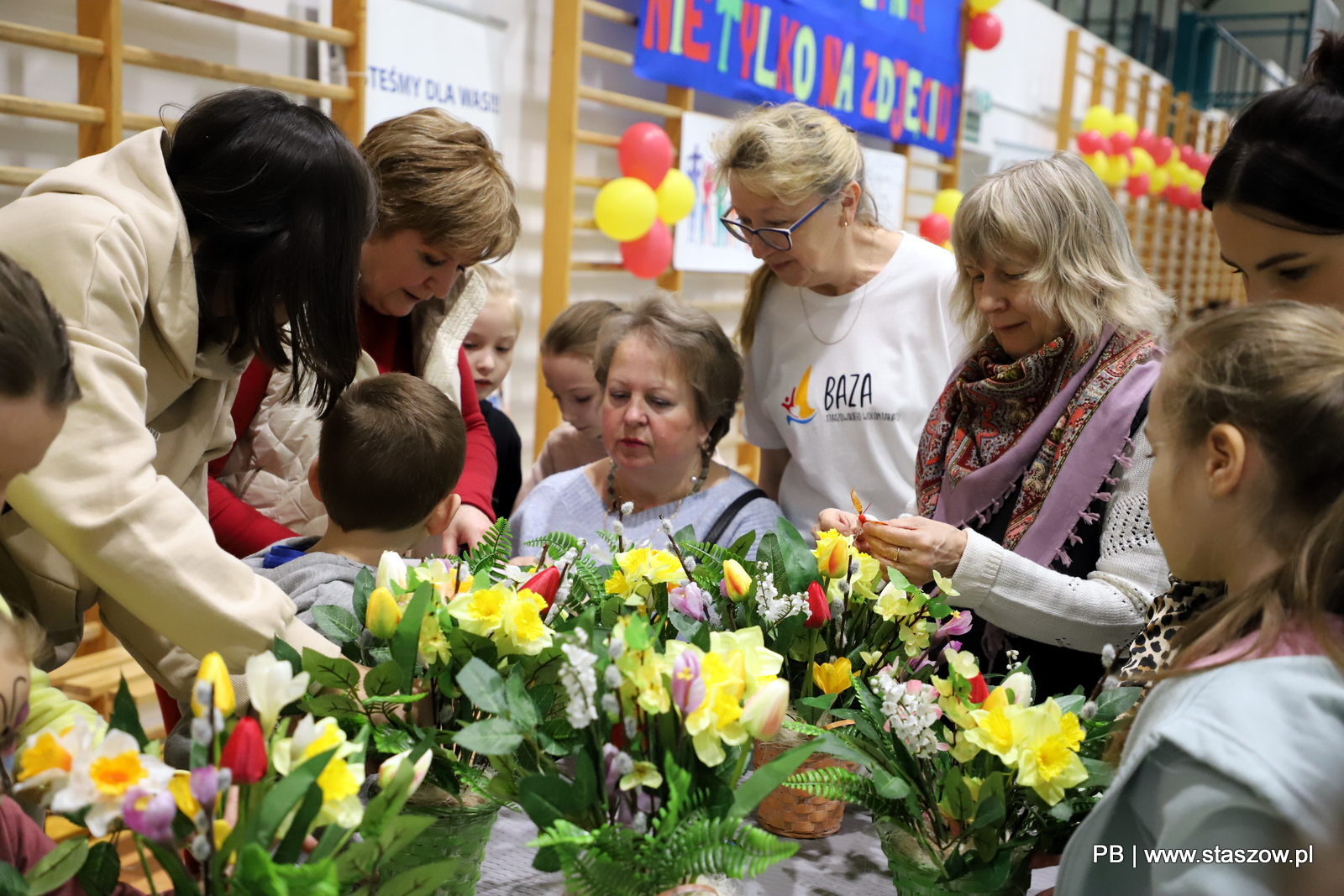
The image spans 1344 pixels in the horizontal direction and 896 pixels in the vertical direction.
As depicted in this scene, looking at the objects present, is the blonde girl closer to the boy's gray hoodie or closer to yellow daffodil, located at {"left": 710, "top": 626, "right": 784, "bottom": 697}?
yellow daffodil, located at {"left": 710, "top": 626, "right": 784, "bottom": 697}

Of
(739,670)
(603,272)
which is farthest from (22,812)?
(603,272)

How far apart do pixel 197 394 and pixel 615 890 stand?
31.2 inches

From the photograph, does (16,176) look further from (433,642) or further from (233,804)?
(233,804)

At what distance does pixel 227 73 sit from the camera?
2562mm

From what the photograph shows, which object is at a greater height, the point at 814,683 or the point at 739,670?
the point at 739,670

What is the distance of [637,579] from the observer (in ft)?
3.82

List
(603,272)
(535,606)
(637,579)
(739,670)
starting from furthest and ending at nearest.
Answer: (603,272)
(637,579)
(535,606)
(739,670)

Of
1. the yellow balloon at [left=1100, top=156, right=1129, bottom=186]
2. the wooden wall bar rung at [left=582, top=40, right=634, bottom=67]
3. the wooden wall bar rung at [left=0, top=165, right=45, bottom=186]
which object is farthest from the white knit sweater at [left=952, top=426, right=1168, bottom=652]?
the yellow balloon at [left=1100, top=156, right=1129, bottom=186]

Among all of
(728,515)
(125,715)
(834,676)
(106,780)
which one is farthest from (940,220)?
(106,780)

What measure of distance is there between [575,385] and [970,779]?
1.70m

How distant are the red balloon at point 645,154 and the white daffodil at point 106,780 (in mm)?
3204

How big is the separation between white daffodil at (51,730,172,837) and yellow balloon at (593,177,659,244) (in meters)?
3.03

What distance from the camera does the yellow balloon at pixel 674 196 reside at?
3.75 m

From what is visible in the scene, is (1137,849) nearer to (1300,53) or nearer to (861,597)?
(861,597)
